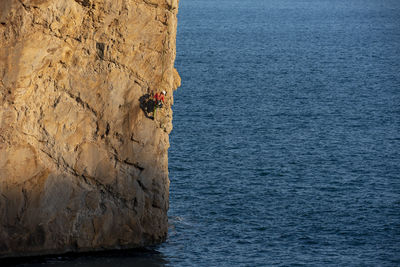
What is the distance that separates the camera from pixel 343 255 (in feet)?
164

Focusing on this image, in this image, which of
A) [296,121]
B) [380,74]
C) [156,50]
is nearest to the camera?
[156,50]

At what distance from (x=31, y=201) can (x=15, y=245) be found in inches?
105

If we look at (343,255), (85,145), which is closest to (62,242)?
(85,145)

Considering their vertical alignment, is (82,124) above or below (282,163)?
above

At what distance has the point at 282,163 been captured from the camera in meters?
70.6

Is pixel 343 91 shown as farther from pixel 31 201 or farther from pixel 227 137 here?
pixel 31 201

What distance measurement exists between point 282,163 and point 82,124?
26.2 metres

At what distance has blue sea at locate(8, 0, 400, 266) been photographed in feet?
167

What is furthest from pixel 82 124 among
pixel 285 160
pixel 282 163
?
pixel 285 160

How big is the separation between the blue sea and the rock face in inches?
88.6

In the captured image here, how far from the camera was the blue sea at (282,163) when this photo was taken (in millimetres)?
51000

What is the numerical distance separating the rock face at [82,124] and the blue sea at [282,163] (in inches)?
88.6

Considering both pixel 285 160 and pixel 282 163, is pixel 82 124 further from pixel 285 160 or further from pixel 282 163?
pixel 285 160

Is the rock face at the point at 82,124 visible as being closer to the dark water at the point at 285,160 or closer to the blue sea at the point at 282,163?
the blue sea at the point at 282,163
